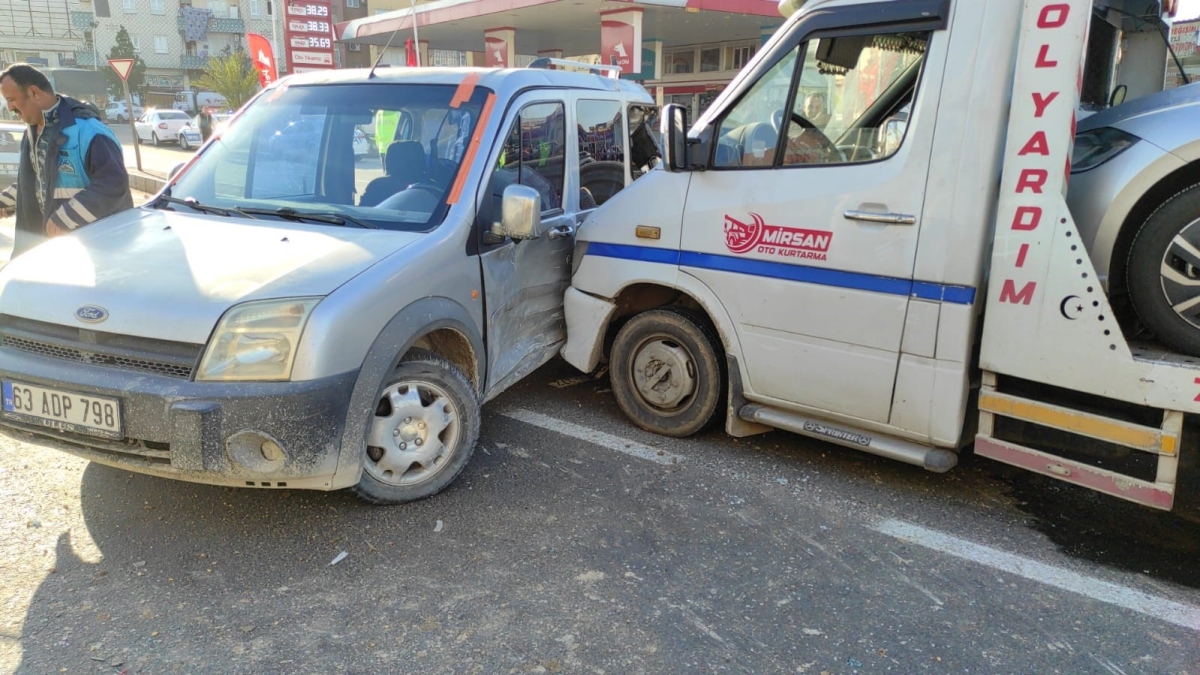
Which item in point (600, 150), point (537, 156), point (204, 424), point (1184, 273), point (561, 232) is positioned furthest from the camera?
point (600, 150)

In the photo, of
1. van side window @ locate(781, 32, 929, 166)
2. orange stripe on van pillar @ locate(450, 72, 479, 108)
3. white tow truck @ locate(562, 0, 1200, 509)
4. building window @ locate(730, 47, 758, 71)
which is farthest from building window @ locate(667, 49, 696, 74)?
van side window @ locate(781, 32, 929, 166)

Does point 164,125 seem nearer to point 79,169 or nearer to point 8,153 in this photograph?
point 8,153

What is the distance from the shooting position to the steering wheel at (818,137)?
3.77 metres

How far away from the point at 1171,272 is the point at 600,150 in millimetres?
3239

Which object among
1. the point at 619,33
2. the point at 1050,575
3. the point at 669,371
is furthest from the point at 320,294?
the point at 619,33

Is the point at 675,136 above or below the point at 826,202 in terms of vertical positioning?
above

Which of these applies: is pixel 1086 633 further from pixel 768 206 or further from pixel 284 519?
pixel 284 519

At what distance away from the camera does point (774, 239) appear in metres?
3.94

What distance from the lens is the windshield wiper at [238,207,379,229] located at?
12.3 feet

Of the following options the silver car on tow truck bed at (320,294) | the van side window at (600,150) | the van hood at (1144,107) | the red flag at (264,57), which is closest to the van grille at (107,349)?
Answer: the silver car on tow truck bed at (320,294)

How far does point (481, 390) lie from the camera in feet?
13.4

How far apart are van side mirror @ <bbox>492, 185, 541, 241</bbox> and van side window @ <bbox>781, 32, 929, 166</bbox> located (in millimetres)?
1240

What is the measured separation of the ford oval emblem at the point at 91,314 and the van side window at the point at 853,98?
301 cm

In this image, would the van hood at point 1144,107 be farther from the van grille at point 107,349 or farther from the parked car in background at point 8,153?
the parked car in background at point 8,153
